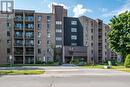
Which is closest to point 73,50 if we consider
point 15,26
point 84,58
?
point 84,58

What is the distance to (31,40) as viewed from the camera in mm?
82375

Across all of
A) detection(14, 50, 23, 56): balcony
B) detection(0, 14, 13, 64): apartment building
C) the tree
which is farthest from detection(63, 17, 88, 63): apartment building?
the tree

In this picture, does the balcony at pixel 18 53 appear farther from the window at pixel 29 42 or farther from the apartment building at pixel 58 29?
the apartment building at pixel 58 29

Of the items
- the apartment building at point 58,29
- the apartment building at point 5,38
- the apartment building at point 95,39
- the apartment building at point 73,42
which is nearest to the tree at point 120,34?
the apartment building at point 73,42

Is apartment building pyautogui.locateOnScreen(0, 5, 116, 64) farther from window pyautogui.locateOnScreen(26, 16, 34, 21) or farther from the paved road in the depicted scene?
the paved road

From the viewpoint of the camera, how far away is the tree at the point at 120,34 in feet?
196

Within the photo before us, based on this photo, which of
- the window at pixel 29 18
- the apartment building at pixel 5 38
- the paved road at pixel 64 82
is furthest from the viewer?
the window at pixel 29 18

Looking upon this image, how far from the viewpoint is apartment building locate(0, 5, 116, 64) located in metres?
81.3

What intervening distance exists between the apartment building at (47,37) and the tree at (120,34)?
25.0 metres

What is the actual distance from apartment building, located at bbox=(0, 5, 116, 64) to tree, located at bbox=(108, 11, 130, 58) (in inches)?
986

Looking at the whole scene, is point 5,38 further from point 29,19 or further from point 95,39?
point 95,39

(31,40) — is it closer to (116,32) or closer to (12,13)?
(12,13)

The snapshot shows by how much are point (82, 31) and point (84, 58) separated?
9312mm

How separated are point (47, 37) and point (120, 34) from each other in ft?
95.3
